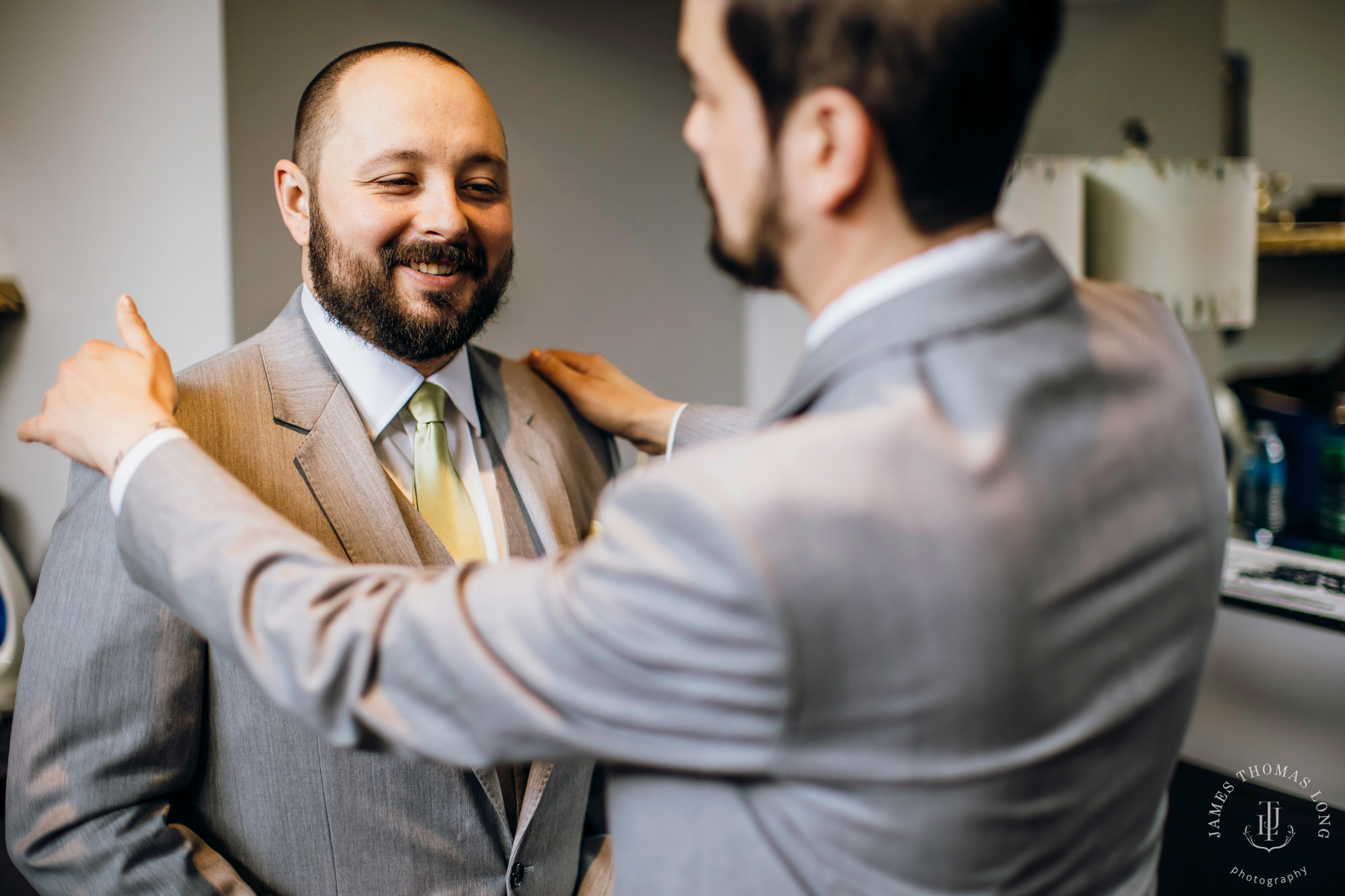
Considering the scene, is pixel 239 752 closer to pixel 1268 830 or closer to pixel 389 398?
pixel 389 398

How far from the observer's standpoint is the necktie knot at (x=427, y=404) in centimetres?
131

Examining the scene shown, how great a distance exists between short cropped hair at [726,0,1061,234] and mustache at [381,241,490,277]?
2.19ft

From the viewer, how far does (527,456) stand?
141cm

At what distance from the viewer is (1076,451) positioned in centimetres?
65

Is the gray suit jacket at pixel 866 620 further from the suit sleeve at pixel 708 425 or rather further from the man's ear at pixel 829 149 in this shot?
the suit sleeve at pixel 708 425

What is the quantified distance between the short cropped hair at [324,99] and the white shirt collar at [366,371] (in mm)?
181

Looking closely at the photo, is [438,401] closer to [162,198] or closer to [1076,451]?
[162,198]

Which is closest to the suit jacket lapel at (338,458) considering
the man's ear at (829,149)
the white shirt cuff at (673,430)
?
the white shirt cuff at (673,430)

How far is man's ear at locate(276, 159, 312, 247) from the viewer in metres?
1.29

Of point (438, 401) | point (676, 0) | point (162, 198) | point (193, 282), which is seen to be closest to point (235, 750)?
point (438, 401)

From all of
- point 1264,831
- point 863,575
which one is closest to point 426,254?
point 863,575

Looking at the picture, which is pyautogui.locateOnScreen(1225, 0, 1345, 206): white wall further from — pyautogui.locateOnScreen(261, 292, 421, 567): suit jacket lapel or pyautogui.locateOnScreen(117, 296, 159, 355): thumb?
pyautogui.locateOnScreen(117, 296, 159, 355): thumb

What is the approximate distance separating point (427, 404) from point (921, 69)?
878mm

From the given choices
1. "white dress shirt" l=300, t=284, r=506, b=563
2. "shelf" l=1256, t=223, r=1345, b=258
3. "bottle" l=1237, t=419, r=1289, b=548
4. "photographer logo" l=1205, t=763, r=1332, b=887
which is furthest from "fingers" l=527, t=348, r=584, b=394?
"shelf" l=1256, t=223, r=1345, b=258
